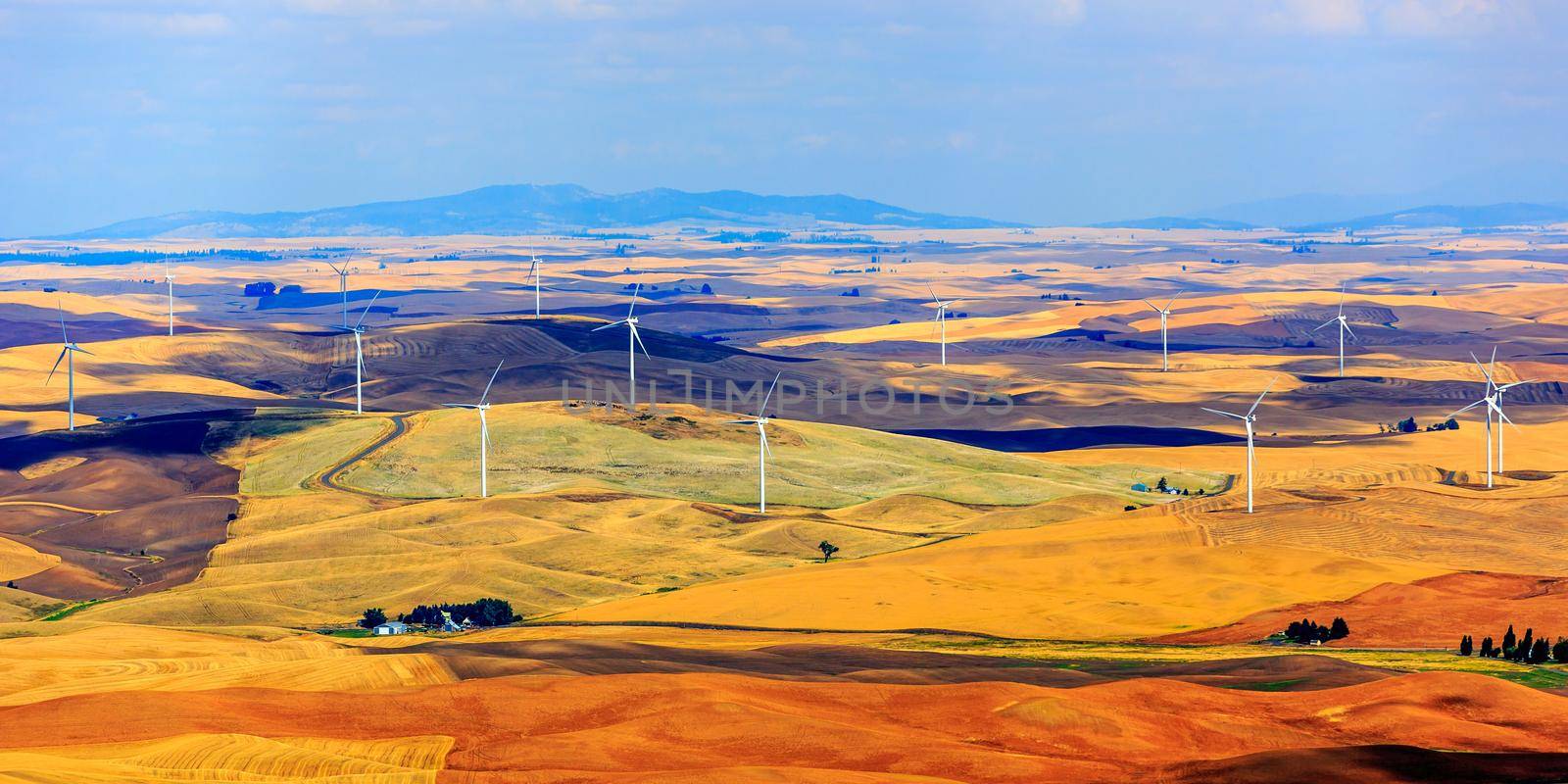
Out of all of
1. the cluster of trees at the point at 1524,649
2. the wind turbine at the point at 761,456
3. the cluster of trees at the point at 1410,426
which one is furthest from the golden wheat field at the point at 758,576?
the cluster of trees at the point at 1524,649

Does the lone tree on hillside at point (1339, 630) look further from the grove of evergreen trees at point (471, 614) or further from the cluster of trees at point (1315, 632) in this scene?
the grove of evergreen trees at point (471, 614)

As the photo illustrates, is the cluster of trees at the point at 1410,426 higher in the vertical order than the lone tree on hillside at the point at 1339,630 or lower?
higher

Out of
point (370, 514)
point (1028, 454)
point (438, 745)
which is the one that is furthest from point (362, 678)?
point (1028, 454)

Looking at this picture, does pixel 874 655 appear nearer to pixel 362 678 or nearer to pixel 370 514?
pixel 362 678

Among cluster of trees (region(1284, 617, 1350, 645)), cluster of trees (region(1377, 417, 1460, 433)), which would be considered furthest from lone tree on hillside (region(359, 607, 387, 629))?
cluster of trees (region(1377, 417, 1460, 433))

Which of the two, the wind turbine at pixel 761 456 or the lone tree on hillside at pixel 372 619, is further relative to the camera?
the wind turbine at pixel 761 456

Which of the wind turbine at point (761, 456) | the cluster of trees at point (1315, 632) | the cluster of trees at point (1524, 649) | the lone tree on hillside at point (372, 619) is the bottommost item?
the lone tree on hillside at point (372, 619)

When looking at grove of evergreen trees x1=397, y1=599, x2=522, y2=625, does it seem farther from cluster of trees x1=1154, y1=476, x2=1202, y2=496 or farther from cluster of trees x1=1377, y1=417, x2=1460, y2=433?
cluster of trees x1=1377, y1=417, x2=1460, y2=433
